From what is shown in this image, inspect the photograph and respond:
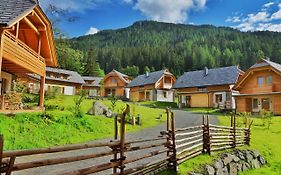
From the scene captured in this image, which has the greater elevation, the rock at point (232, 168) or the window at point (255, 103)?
the window at point (255, 103)

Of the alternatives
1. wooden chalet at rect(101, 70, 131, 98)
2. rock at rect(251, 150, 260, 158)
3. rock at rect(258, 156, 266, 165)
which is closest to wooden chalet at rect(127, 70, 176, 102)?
wooden chalet at rect(101, 70, 131, 98)

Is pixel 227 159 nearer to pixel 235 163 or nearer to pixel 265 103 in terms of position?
pixel 235 163

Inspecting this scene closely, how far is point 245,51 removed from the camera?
11381 cm

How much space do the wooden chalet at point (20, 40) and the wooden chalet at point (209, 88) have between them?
26308mm

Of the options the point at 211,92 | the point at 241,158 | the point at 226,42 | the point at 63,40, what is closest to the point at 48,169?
the point at 241,158

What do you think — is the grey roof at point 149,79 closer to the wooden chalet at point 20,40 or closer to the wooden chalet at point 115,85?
the wooden chalet at point 115,85

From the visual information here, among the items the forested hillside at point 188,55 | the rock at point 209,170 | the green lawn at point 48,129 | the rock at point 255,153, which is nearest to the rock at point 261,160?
the rock at point 255,153

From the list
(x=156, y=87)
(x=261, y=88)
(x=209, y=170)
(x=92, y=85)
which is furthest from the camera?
(x=92, y=85)

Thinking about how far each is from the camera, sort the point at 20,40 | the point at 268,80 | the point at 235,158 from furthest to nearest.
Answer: the point at 268,80
the point at 20,40
the point at 235,158

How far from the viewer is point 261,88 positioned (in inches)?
1330

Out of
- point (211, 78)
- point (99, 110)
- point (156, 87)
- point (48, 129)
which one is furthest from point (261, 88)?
point (48, 129)

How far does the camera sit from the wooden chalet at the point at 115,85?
210ft

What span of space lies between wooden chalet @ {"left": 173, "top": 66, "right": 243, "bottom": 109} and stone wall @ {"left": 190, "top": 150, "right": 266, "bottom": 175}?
24464 mm

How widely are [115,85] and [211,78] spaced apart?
87.9 ft
